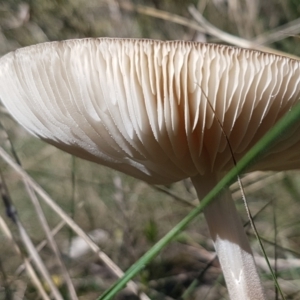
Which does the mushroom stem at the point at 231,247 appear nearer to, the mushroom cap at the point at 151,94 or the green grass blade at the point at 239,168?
the mushroom cap at the point at 151,94

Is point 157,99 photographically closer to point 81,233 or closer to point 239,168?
point 239,168

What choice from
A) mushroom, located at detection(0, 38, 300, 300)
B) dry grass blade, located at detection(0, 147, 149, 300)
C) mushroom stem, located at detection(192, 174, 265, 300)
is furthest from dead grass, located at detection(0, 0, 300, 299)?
mushroom, located at detection(0, 38, 300, 300)

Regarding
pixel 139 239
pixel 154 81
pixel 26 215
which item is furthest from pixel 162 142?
pixel 26 215

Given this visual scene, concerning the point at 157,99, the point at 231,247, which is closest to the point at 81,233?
the point at 231,247

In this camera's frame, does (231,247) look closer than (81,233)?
Yes

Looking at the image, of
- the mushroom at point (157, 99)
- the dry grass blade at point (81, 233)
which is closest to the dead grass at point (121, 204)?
the dry grass blade at point (81, 233)

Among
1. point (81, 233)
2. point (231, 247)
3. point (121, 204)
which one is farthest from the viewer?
point (121, 204)

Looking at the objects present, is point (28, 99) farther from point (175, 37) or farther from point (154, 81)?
point (175, 37)
